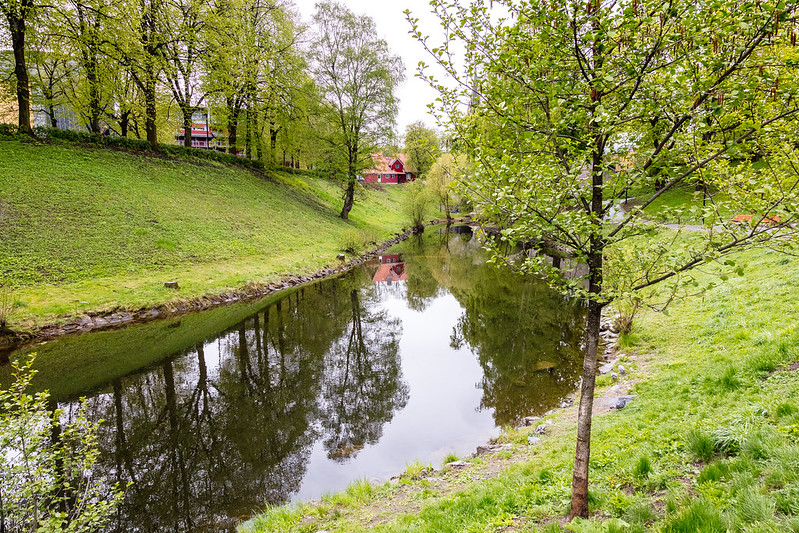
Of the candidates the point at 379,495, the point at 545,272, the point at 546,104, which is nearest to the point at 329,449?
the point at 379,495

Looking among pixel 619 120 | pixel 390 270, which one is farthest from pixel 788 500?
pixel 390 270

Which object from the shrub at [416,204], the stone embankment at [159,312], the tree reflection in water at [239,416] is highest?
the shrub at [416,204]

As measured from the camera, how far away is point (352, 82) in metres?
34.0

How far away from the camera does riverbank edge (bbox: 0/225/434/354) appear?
504 inches

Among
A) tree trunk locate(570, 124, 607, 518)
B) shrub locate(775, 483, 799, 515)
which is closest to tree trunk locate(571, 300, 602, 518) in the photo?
tree trunk locate(570, 124, 607, 518)

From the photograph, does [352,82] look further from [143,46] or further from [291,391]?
[291,391]

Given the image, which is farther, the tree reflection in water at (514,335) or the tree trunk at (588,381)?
the tree reflection in water at (514,335)

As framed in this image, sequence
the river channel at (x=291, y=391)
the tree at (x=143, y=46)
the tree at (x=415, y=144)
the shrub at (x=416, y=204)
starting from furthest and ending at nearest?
the tree at (x=415, y=144), the shrub at (x=416, y=204), the tree at (x=143, y=46), the river channel at (x=291, y=391)

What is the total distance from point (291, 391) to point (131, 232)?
49.8 ft

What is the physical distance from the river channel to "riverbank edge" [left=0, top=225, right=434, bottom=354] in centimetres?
73

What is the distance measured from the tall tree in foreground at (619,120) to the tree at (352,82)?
108 feet

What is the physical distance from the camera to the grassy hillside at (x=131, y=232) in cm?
1557

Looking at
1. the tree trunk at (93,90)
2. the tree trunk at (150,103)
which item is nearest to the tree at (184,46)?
the tree trunk at (150,103)

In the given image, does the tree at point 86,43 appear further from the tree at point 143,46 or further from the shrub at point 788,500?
the shrub at point 788,500
